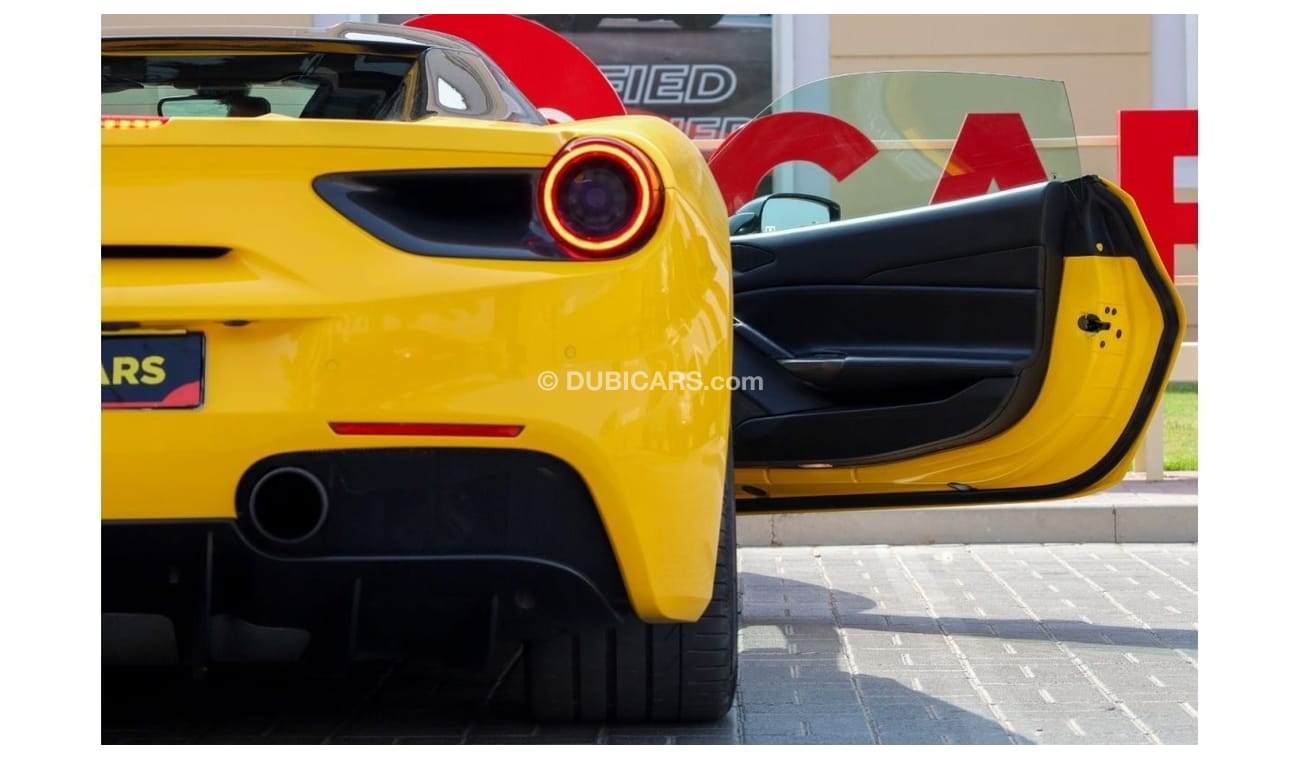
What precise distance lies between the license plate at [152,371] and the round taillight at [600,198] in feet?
1.92

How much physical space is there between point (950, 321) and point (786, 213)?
56cm

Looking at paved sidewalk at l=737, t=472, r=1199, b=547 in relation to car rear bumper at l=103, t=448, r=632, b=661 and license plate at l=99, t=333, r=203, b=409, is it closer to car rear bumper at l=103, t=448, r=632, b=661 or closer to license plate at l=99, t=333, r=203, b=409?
car rear bumper at l=103, t=448, r=632, b=661

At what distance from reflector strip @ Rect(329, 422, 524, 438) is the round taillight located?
30cm

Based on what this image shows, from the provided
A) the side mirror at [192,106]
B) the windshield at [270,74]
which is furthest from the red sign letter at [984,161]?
the side mirror at [192,106]

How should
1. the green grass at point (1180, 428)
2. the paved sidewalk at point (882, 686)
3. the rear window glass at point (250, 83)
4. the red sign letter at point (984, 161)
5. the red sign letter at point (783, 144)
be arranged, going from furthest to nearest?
the green grass at point (1180, 428) < the red sign letter at point (783, 144) < the red sign letter at point (984, 161) < the rear window glass at point (250, 83) < the paved sidewalk at point (882, 686)

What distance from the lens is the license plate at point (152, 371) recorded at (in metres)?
2.42

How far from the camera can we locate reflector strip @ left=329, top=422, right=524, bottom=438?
244 cm

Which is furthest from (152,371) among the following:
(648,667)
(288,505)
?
(648,667)

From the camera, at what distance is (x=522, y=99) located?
317cm

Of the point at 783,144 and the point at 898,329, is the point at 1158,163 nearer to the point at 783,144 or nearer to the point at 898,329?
the point at 783,144

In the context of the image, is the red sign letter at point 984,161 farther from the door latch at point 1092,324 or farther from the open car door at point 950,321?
the door latch at point 1092,324

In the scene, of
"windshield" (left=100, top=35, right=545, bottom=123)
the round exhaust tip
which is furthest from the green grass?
the round exhaust tip

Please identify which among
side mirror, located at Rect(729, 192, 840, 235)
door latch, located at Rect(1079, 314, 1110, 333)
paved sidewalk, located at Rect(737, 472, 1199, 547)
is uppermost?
side mirror, located at Rect(729, 192, 840, 235)
